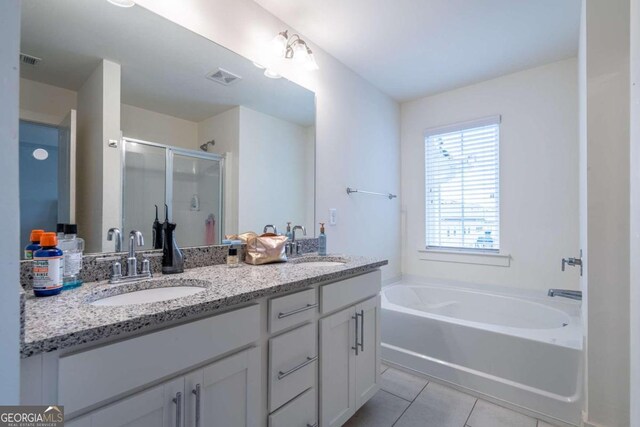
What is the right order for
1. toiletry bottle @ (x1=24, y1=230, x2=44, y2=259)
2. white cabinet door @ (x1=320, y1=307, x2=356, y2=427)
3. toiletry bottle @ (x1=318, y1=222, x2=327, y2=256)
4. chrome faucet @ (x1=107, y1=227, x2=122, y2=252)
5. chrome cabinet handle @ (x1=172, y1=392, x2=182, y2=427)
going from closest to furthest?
chrome cabinet handle @ (x1=172, y1=392, x2=182, y2=427) < toiletry bottle @ (x1=24, y1=230, x2=44, y2=259) < chrome faucet @ (x1=107, y1=227, x2=122, y2=252) < white cabinet door @ (x1=320, y1=307, x2=356, y2=427) < toiletry bottle @ (x1=318, y1=222, x2=327, y2=256)

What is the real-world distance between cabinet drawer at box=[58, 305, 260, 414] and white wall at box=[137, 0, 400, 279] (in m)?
1.30

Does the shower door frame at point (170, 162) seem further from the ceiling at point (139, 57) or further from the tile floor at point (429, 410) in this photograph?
the tile floor at point (429, 410)

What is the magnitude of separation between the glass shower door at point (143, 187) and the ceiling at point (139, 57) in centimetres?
21

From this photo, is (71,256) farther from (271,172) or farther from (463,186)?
(463,186)

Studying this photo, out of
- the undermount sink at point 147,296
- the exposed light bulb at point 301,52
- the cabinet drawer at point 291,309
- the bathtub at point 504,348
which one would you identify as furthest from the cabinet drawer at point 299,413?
the exposed light bulb at point 301,52

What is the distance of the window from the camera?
262 cm

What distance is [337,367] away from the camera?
1.36 metres

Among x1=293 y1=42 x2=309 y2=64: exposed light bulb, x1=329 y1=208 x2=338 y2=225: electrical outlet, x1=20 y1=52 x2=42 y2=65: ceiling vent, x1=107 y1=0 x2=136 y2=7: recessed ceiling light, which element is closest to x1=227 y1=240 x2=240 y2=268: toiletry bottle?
x1=329 y1=208 x2=338 y2=225: electrical outlet

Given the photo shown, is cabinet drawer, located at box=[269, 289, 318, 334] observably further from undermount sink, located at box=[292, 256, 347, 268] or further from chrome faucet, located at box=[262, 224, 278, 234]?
chrome faucet, located at box=[262, 224, 278, 234]

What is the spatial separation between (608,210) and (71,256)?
223cm

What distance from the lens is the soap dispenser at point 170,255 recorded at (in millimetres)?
1264

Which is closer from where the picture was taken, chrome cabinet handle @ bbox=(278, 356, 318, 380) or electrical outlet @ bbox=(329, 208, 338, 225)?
chrome cabinet handle @ bbox=(278, 356, 318, 380)

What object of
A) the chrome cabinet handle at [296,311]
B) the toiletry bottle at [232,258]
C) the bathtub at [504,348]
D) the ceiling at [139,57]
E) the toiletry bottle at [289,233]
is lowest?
the bathtub at [504,348]

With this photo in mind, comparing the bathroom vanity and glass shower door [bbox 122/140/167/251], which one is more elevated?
glass shower door [bbox 122/140/167/251]
